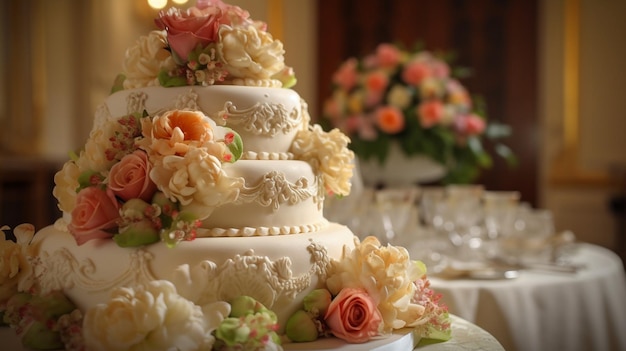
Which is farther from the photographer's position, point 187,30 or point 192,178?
point 187,30

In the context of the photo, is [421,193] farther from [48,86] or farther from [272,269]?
[48,86]

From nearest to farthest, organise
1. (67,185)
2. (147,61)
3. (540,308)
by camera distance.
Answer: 1. (67,185)
2. (147,61)
3. (540,308)

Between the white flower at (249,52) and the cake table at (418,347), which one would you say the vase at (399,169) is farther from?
the white flower at (249,52)

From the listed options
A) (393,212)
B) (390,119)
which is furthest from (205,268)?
(390,119)

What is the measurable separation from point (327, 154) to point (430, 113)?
7.36 ft

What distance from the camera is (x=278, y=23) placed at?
25.2ft

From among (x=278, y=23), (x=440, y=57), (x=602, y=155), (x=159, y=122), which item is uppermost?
(x=278, y=23)

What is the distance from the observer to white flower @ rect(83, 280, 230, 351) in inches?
58.1

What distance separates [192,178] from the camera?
162 centimetres

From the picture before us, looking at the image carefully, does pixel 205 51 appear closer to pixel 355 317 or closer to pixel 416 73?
Answer: pixel 355 317

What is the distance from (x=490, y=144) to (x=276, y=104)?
5.72 metres

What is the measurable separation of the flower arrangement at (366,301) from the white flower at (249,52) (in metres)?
0.61

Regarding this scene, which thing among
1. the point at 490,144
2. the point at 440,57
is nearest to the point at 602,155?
the point at 490,144

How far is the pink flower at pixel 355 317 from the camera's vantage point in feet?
5.64
